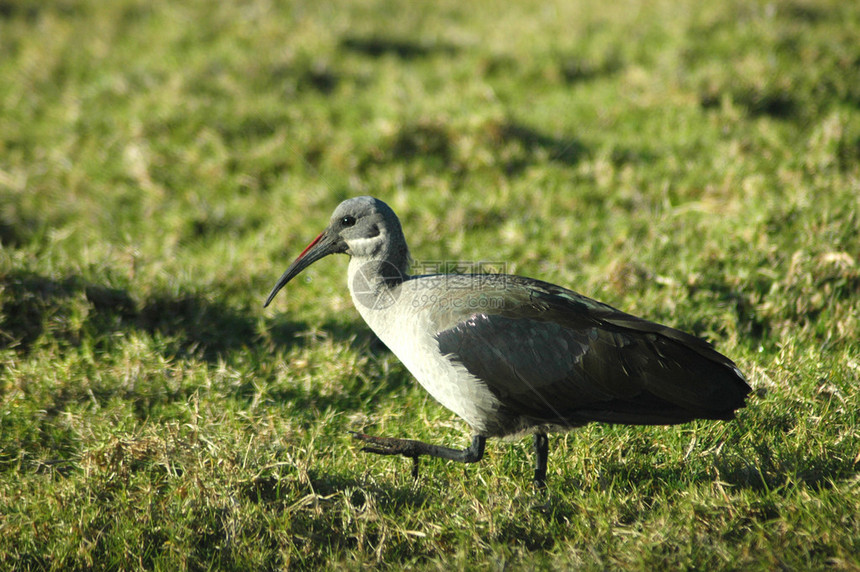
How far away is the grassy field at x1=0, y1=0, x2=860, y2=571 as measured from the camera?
A: 3.04m

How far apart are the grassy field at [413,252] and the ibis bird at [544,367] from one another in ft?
0.88

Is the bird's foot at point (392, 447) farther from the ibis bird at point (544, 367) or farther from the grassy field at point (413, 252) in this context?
the grassy field at point (413, 252)

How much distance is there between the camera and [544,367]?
3.34m

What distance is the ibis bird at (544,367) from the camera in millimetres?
3271

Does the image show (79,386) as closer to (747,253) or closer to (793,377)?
(793,377)

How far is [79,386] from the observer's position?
13.0 feet

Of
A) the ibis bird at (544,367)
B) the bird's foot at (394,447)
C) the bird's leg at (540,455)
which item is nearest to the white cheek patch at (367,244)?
the ibis bird at (544,367)

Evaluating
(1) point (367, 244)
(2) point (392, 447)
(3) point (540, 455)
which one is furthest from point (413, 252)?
(3) point (540, 455)


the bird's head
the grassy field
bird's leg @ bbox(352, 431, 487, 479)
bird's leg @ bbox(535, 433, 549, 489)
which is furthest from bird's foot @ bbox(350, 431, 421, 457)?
the bird's head

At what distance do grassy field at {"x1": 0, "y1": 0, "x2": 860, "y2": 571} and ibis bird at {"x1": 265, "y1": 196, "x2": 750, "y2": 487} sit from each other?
0.88 ft

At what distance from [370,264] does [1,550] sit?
2114mm

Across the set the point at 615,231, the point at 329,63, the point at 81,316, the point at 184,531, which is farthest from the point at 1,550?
the point at 329,63

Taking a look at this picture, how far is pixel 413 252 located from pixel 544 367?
2309 mm

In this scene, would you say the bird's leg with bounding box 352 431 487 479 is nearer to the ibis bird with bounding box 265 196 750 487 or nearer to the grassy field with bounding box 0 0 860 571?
the ibis bird with bounding box 265 196 750 487
